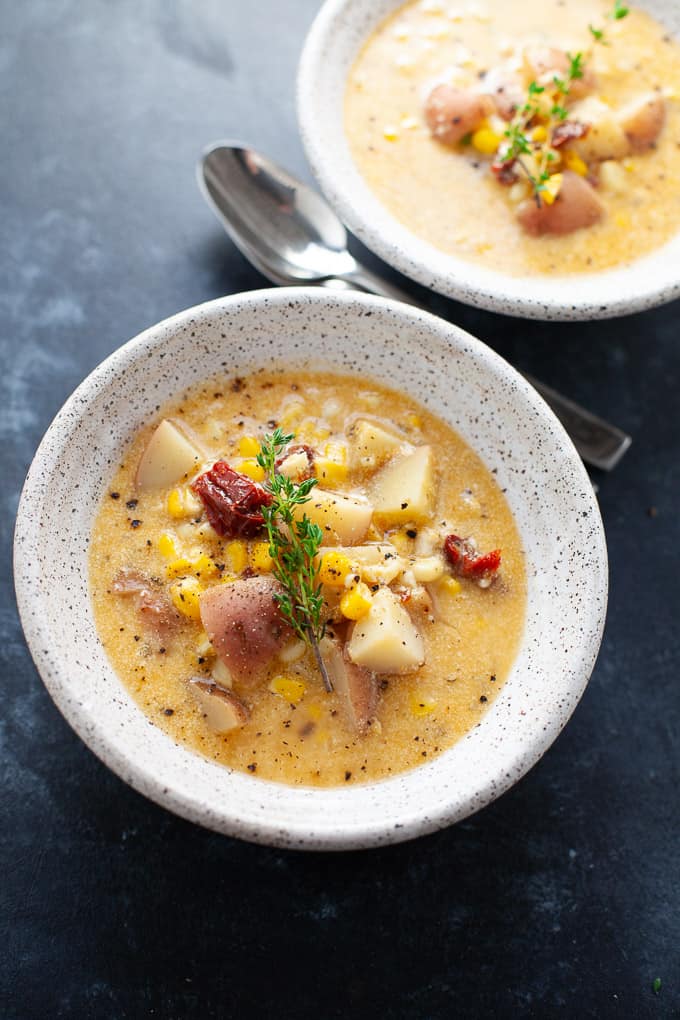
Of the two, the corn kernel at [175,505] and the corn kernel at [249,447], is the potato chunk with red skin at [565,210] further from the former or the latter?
the corn kernel at [175,505]

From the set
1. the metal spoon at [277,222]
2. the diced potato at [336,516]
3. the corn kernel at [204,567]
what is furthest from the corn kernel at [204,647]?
the metal spoon at [277,222]

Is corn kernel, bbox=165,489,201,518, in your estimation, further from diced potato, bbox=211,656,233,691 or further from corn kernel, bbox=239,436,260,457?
diced potato, bbox=211,656,233,691

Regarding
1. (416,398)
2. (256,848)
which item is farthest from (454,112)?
(256,848)

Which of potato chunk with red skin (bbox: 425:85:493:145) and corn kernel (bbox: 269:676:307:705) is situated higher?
potato chunk with red skin (bbox: 425:85:493:145)

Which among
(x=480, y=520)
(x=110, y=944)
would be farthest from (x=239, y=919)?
(x=480, y=520)

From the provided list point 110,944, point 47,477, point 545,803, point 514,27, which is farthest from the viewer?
point 514,27

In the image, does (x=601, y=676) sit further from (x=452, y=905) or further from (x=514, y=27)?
(x=514, y=27)

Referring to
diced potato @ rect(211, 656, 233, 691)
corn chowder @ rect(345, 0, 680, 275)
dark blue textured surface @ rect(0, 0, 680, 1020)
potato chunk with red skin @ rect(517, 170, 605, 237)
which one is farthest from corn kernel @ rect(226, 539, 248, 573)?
potato chunk with red skin @ rect(517, 170, 605, 237)

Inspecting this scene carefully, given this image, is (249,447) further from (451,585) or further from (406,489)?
(451,585)
